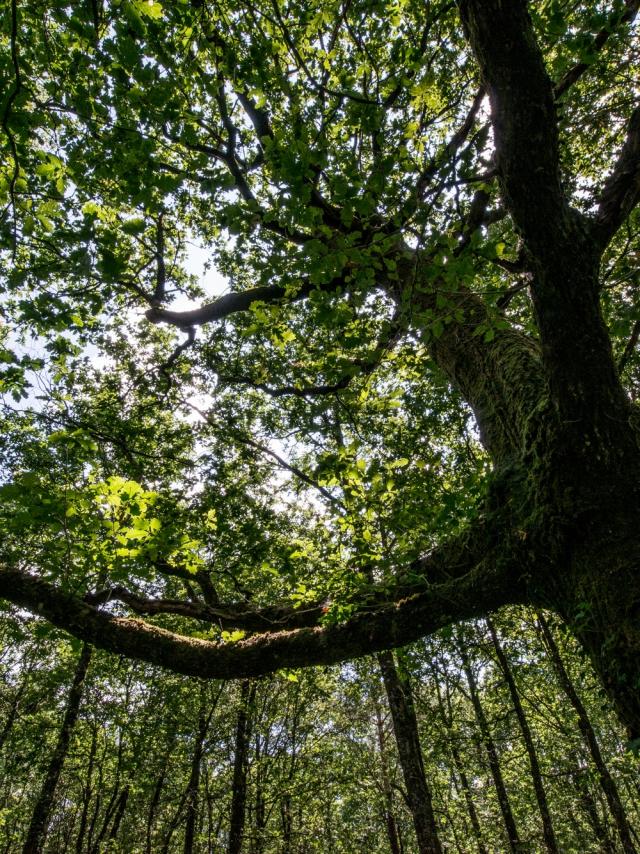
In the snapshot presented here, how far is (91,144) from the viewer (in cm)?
503

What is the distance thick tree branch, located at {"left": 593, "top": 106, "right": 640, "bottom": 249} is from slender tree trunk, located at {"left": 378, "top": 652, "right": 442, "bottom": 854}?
5833 millimetres

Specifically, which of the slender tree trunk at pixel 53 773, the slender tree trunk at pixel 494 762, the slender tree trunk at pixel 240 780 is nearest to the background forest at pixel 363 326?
the slender tree trunk at pixel 494 762

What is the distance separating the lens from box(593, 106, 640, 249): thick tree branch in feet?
8.89

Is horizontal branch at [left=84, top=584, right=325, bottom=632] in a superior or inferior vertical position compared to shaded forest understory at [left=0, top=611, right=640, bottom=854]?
inferior

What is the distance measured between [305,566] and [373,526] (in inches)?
62.2

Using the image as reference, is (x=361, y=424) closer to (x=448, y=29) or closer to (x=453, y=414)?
(x=453, y=414)

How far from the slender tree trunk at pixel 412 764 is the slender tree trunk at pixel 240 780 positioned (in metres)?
2.89

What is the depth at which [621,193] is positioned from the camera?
281 centimetres

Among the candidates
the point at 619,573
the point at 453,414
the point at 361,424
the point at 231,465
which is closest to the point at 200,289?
the point at 231,465

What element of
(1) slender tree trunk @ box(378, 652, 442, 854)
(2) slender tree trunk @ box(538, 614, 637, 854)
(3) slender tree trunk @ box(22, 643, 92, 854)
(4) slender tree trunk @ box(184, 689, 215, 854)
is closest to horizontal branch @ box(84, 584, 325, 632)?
(1) slender tree trunk @ box(378, 652, 442, 854)

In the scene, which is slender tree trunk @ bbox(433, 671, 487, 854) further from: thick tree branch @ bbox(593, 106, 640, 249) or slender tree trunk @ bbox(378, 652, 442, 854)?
thick tree branch @ bbox(593, 106, 640, 249)

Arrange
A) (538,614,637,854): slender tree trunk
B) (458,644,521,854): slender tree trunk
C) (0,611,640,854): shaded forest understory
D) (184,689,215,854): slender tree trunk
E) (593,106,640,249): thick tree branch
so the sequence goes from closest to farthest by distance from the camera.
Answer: (593,106,640,249): thick tree branch
(538,614,637,854): slender tree trunk
(0,611,640,854): shaded forest understory
(458,644,521,854): slender tree trunk
(184,689,215,854): slender tree trunk

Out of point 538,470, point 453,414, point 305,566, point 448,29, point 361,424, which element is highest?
point 448,29

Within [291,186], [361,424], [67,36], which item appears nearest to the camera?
[291,186]
